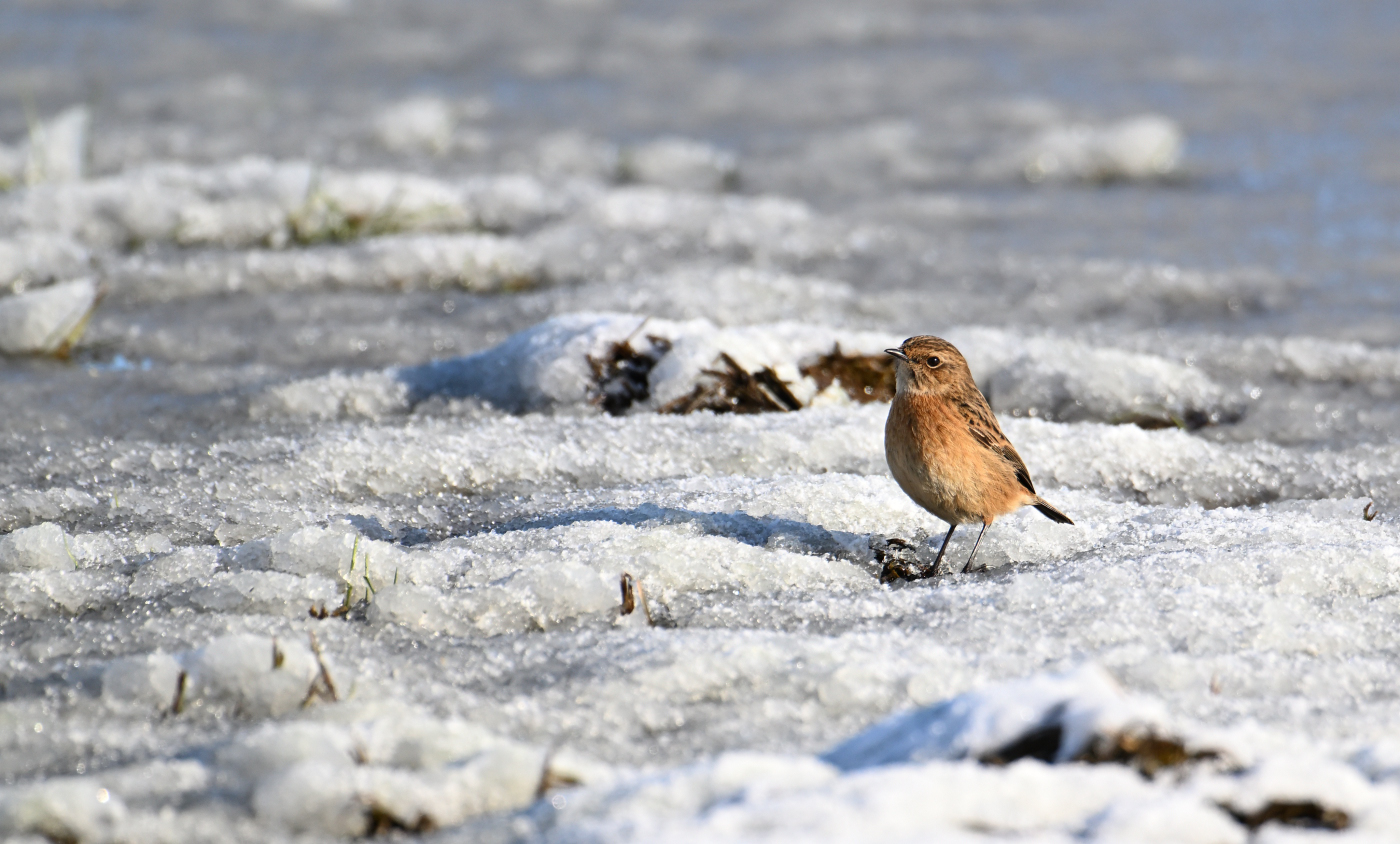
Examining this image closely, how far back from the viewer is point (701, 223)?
6.35 m

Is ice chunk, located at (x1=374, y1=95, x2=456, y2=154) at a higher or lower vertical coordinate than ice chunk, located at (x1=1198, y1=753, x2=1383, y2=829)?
lower

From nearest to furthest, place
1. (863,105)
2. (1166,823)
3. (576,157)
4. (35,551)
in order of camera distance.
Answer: (1166,823), (35,551), (576,157), (863,105)

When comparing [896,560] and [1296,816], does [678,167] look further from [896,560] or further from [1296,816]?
[1296,816]

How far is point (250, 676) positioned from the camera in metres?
2.24

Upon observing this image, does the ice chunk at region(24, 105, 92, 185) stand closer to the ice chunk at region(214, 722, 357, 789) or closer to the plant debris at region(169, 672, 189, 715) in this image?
the plant debris at region(169, 672, 189, 715)

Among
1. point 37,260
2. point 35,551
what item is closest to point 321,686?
point 35,551

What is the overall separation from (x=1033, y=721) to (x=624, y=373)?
250cm

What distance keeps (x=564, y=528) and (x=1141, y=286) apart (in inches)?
143

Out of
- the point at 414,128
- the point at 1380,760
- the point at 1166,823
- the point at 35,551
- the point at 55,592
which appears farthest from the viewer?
the point at 414,128

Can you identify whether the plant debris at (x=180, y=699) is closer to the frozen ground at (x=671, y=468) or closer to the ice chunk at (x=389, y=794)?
→ the frozen ground at (x=671, y=468)

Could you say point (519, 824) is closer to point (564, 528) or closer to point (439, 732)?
point (439, 732)

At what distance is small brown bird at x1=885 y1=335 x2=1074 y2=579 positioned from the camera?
306 cm

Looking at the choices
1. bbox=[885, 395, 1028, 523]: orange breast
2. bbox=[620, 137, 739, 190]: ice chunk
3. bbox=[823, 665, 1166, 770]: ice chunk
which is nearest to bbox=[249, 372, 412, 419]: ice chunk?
bbox=[885, 395, 1028, 523]: orange breast

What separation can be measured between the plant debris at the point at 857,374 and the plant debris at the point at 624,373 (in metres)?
0.51
